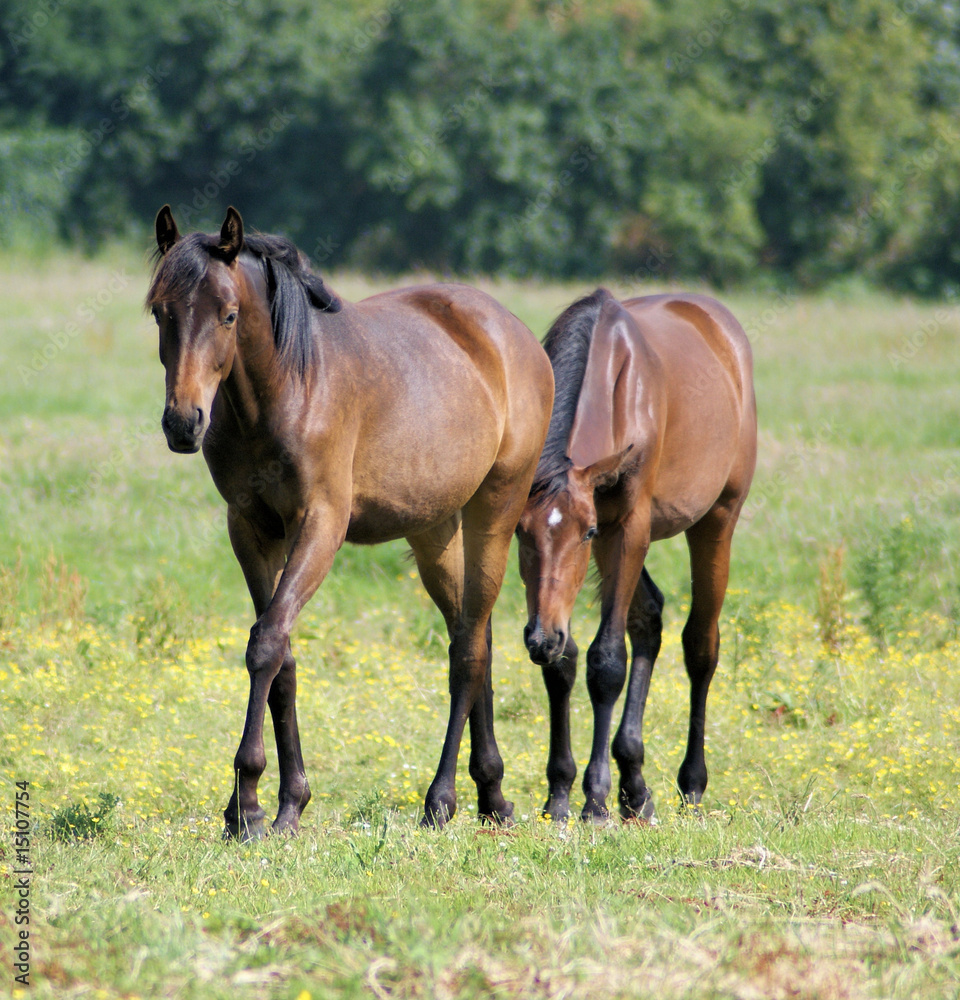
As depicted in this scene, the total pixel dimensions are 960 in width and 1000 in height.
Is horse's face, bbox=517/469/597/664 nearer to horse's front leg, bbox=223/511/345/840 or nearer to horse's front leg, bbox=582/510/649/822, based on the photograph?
horse's front leg, bbox=582/510/649/822

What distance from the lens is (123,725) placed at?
6.39m

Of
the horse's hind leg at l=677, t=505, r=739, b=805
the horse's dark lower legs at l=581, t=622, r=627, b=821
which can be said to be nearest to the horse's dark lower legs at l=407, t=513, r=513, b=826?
the horse's dark lower legs at l=581, t=622, r=627, b=821

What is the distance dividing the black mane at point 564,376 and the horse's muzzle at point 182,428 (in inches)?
70.0

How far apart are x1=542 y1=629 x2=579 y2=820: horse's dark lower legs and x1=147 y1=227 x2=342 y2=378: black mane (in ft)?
6.55

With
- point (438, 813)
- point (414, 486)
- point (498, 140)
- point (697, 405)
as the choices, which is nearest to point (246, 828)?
point (438, 813)

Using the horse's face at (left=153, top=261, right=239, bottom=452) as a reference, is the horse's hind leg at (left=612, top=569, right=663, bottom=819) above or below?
below

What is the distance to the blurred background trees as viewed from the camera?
37.2m

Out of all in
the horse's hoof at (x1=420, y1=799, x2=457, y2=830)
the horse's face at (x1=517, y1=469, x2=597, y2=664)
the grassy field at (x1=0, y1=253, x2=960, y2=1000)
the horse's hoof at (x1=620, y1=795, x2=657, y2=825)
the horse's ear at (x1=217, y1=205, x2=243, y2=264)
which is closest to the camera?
the grassy field at (x1=0, y1=253, x2=960, y2=1000)

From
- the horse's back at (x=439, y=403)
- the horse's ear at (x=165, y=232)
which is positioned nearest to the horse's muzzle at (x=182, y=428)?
the horse's ear at (x=165, y=232)

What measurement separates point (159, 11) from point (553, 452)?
41.1 m

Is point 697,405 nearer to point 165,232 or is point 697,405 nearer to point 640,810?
point 640,810

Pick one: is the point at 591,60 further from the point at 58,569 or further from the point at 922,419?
the point at 58,569

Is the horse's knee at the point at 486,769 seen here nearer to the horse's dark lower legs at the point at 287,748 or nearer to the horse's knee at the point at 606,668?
the horse's knee at the point at 606,668

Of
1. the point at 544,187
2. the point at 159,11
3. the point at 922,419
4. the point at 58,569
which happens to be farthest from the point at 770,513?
the point at 159,11
